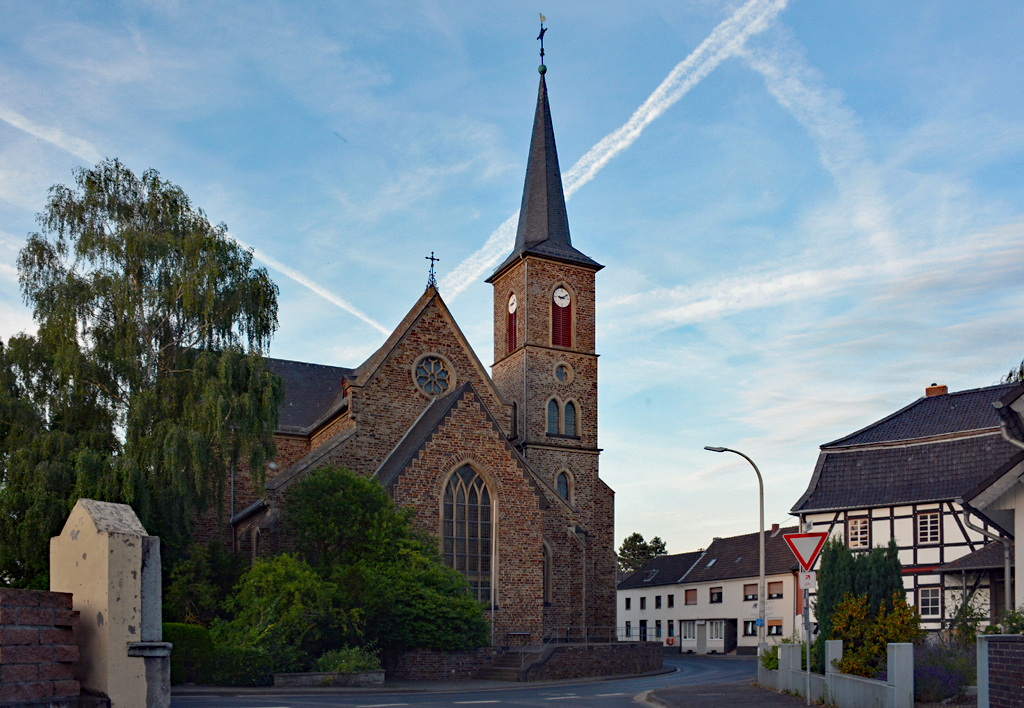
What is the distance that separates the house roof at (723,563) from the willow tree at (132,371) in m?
31.1

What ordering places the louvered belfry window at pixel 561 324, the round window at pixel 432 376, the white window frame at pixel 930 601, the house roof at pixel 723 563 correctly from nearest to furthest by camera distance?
1. the white window frame at pixel 930 601
2. the round window at pixel 432 376
3. the louvered belfry window at pixel 561 324
4. the house roof at pixel 723 563

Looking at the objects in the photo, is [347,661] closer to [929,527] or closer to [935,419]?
[929,527]

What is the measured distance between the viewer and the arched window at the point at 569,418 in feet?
135

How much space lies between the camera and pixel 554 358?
41.8 meters

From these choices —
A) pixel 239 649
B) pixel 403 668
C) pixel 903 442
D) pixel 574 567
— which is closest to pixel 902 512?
pixel 903 442

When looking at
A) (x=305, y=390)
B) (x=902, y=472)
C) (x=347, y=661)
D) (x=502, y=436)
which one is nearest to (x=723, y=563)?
(x=902, y=472)

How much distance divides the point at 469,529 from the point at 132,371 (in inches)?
442

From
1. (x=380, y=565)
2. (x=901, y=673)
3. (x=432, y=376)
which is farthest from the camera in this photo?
(x=432, y=376)

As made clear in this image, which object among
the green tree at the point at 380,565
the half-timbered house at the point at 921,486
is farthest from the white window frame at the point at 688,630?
the green tree at the point at 380,565

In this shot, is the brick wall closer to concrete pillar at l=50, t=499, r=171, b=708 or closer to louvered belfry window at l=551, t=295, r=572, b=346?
concrete pillar at l=50, t=499, r=171, b=708

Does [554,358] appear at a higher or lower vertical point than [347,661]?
higher

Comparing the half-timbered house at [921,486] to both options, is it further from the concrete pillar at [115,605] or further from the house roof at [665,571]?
the house roof at [665,571]

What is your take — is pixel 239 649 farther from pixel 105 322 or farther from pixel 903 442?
pixel 903 442

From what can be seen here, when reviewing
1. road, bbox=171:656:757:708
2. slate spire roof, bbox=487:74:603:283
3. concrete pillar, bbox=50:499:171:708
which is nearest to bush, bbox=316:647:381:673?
road, bbox=171:656:757:708
